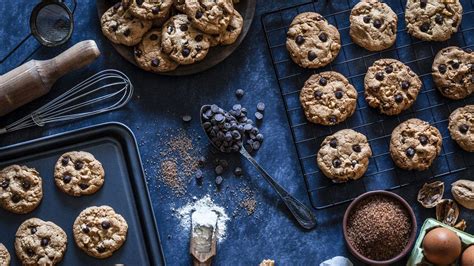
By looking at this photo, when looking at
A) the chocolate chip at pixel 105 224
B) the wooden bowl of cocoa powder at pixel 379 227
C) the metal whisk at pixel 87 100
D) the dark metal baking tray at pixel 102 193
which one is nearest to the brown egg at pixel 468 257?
the wooden bowl of cocoa powder at pixel 379 227

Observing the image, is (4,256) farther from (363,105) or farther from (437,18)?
(437,18)

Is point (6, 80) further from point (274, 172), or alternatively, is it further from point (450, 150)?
point (450, 150)

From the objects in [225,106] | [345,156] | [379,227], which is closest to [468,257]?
[379,227]

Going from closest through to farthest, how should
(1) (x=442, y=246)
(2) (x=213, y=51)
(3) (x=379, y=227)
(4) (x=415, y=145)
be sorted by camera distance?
(1) (x=442, y=246) < (3) (x=379, y=227) < (4) (x=415, y=145) < (2) (x=213, y=51)

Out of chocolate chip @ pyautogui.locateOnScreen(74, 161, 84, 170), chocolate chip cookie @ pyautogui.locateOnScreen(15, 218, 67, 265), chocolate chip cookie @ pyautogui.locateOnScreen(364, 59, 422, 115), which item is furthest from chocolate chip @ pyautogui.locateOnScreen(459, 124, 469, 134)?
chocolate chip cookie @ pyautogui.locateOnScreen(15, 218, 67, 265)

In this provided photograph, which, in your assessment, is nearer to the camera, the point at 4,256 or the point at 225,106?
the point at 4,256

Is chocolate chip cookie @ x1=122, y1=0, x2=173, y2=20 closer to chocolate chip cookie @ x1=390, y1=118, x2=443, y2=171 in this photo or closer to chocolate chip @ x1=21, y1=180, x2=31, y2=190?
chocolate chip @ x1=21, y1=180, x2=31, y2=190

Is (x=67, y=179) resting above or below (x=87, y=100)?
below

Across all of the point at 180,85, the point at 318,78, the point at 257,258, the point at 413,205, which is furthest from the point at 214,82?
the point at 413,205

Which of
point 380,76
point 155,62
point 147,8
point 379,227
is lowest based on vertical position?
point 379,227
